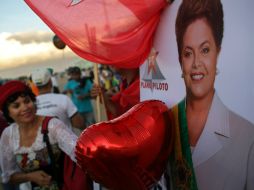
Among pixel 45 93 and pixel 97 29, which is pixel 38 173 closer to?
pixel 97 29

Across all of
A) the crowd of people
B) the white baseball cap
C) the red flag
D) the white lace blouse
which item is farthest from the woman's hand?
the white baseball cap

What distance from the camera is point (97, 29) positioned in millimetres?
1992

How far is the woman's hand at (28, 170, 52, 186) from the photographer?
9.14 feet

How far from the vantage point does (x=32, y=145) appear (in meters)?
2.79

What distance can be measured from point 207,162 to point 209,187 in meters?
0.11

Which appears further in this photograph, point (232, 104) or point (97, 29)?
point (97, 29)

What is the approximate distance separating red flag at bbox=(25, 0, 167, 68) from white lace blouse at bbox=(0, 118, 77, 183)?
843 mm

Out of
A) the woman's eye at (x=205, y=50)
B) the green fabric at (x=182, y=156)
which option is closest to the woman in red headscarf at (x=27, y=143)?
the green fabric at (x=182, y=156)

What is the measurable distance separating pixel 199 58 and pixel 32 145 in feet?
5.50

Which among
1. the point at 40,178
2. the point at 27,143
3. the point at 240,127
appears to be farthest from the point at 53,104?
the point at 240,127

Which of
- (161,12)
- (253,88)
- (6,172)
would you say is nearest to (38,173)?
(6,172)

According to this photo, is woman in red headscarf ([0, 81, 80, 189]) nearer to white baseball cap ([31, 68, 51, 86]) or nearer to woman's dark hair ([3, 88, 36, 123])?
woman's dark hair ([3, 88, 36, 123])

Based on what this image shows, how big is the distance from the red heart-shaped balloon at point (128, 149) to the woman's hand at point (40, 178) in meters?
1.27

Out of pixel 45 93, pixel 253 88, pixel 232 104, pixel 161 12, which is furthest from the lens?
pixel 45 93
